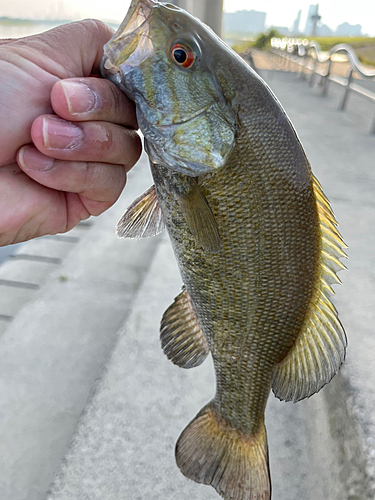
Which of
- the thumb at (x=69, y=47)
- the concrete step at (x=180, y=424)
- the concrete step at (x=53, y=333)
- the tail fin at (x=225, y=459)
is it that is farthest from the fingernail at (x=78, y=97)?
the concrete step at (x=53, y=333)

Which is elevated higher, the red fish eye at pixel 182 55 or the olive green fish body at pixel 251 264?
the red fish eye at pixel 182 55

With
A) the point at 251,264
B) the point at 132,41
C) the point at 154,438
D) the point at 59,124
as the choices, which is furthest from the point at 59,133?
the point at 154,438

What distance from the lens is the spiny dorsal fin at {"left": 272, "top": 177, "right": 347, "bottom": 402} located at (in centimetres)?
94

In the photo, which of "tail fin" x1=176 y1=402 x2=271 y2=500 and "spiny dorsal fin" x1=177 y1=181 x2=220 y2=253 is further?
"tail fin" x1=176 y1=402 x2=271 y2=500

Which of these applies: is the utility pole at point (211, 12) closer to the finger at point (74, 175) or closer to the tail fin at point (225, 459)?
the finger at point (74, 175)

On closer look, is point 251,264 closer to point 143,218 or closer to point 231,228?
point 231,228

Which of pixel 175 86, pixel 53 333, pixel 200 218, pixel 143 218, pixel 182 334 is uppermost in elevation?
pixel 175 86

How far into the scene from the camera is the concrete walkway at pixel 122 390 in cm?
136

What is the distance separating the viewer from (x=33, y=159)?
917 millimetres

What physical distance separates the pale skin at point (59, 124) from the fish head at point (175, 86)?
0.09 metres

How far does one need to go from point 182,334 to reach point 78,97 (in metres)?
0.68

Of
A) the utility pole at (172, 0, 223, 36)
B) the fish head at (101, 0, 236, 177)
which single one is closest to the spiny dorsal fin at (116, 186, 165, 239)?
the fish head at (101, 0, 236, 177)

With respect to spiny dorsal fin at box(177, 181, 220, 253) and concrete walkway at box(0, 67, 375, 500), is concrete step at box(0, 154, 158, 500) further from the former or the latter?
spiny dorsal fin at box(177, 181, 220, 253)

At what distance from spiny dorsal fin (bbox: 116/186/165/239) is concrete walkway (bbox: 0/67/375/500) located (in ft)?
2.87
